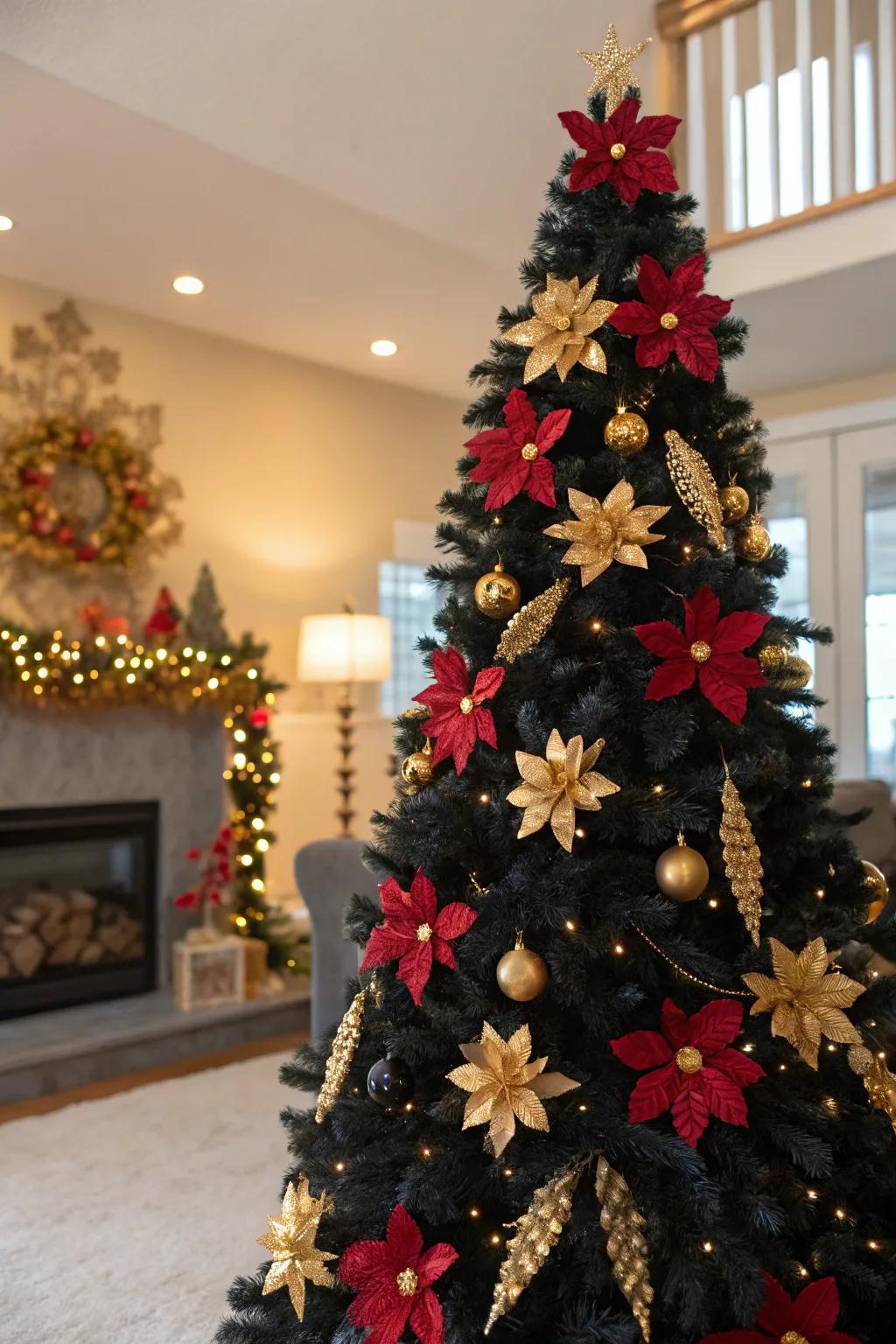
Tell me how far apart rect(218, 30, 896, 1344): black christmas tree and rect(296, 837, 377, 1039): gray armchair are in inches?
58.3

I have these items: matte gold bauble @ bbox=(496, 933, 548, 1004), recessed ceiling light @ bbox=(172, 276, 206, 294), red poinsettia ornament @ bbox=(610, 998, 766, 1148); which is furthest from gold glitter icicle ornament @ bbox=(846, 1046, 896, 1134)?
recessed ceiling light @ bbox=(172, 276, 206, 294)

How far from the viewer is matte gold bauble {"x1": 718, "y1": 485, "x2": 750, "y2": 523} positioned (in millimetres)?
1505

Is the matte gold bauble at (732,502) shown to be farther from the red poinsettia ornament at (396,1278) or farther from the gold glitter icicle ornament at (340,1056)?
the red poinsettia ornament at (396,1278)

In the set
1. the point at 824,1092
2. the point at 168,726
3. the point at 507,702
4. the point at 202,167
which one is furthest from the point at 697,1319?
the point at 168,726

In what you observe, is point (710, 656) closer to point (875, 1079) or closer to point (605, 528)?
point (605, 528)

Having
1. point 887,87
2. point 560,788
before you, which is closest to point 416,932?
point 560,788

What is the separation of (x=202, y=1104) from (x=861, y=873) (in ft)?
8.43

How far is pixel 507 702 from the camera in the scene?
58.3 inches

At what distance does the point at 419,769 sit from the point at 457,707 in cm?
13

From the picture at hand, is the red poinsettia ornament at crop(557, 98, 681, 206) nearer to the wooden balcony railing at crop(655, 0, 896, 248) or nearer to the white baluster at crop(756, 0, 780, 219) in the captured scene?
the wooden balcony railing at crop(655, 0, 896, 248)

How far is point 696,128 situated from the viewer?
4.11 metres

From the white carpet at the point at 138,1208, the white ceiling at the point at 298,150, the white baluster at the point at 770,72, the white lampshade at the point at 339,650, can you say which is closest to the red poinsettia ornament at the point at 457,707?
the white carpet at the point at 138,1208

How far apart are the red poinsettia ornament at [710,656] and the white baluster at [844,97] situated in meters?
2.89

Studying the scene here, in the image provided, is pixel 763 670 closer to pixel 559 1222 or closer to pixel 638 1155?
pixel 638 1155
